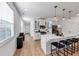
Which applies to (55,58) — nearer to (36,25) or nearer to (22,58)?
(22,58)

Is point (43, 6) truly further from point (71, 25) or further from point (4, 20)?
point (71, 25)

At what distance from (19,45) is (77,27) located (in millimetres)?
6117

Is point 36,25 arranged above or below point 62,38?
above

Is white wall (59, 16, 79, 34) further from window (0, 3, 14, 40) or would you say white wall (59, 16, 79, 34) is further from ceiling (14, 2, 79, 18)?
window (0, 3, 14, 40)

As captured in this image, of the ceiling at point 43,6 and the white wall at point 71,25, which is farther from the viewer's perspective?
the white wall at point 71,25

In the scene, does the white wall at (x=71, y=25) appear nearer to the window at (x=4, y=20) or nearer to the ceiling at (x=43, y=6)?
the ceiling at (x=43, y=6)

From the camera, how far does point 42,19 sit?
9711mm

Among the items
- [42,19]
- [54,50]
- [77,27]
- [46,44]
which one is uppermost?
[42,19]

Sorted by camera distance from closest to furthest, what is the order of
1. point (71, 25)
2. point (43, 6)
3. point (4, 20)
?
point (4, 20) < point (43, 6) < point (71, 25)

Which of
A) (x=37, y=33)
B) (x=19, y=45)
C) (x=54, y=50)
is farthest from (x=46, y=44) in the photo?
(x=37, y=33)

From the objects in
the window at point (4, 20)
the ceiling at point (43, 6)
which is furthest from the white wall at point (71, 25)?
the window at point (4, 20)

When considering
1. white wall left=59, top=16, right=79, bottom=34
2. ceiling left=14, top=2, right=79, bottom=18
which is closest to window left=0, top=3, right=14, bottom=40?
ceiling left=14, top=2, right=79, bottom=18

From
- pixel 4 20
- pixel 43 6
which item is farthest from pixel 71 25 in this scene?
pixel 4 20

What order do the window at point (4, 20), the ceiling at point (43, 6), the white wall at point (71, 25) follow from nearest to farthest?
the window at point (4, 20), the ceiling at point (43, 6), the white wall at point (71, 25)
